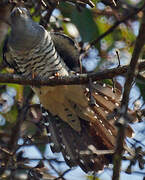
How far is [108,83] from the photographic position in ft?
8.98

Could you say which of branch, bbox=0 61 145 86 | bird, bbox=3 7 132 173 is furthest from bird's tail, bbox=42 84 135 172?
branch, bbox=0 61 145 86

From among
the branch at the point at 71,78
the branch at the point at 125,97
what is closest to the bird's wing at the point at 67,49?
the branch at the point at 71,78

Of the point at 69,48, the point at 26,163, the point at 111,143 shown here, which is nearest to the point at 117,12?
the point at 69,48

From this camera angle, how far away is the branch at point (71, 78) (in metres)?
2.13

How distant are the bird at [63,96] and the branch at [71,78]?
0.49 m

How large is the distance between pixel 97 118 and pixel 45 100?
0.45 m

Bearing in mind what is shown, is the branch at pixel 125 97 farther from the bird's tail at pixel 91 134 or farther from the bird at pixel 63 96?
the bird at pixel 63 96

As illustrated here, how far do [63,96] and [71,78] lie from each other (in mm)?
947

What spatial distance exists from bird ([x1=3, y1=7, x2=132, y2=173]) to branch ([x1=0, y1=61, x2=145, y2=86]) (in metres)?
0.49

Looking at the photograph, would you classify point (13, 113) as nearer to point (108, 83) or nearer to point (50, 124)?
point (50, 124)

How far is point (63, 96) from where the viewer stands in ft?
10.5

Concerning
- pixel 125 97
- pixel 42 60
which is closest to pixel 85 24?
pixel 42 60

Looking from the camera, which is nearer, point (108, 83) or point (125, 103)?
point (125, 103)

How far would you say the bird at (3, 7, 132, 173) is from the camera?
2901 mm
